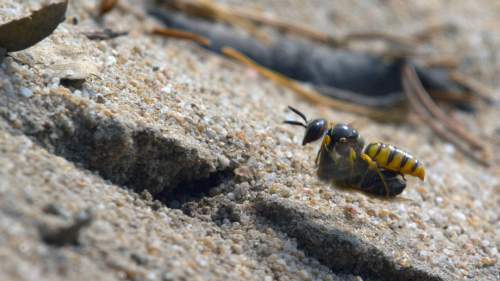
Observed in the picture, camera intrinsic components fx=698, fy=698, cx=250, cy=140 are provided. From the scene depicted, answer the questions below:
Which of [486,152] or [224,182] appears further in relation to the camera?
[486,152]

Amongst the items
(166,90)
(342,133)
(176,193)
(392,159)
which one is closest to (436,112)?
(392,159)

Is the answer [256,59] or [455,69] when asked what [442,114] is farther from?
[256,59]

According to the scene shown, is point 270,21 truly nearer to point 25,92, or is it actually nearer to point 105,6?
point 105,6

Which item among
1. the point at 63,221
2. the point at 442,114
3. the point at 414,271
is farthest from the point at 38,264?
the point at 442,114

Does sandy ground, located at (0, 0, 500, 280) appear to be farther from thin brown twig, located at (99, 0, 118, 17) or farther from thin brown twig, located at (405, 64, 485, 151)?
thin brown twig, located at (405, 64, 485, 151)

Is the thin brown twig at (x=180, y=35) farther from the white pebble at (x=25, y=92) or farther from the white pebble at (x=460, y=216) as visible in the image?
the white pebble at (x=460, y=216)

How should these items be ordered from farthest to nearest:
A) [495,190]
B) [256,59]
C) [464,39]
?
1. [464,39]
2. [256,59]
3. [495,190]

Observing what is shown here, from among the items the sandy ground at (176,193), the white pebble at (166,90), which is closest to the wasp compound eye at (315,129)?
the sandy ground at (176,193)

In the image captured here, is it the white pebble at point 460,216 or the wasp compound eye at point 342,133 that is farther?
the white pebble at point 460,216
